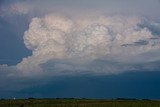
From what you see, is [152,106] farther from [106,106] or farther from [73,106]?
[73,106]

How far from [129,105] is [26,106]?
110 ft

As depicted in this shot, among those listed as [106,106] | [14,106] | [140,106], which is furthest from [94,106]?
[14,106]

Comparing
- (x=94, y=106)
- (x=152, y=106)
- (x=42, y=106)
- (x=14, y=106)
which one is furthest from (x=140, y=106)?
(x=14, y=106)

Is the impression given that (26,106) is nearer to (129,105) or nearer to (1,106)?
(1,106)

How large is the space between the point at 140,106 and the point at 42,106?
31588 millimetres

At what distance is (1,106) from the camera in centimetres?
13638

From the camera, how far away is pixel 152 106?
12344cm

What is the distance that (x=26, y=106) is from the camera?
432 feet

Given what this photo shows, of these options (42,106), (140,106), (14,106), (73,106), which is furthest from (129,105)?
(14,106)

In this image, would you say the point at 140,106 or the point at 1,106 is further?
the point at 1,106

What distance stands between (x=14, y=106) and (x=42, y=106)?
34.3 ft

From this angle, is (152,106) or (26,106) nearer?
(152,106)

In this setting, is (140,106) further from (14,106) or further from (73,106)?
(14,106)

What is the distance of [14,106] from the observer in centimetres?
13438
